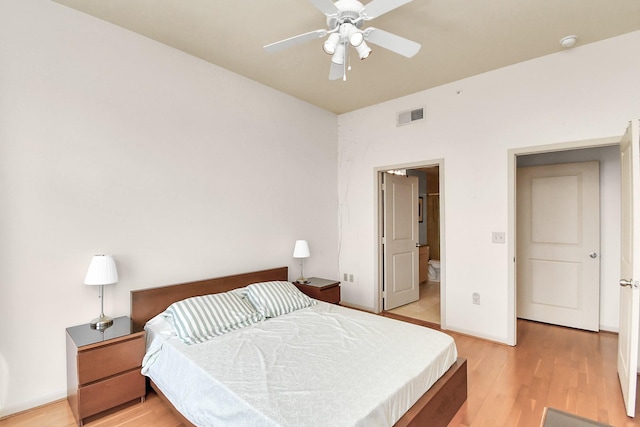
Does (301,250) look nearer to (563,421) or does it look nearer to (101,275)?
(101,275)

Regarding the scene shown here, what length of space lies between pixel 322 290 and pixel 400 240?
1621 mm

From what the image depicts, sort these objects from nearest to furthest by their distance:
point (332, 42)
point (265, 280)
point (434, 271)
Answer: point (332, 42), point (265, 280), point (434, 271)

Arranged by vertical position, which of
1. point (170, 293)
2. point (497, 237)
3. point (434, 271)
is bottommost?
point (434, 271)

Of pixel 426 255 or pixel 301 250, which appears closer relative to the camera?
pixel 301 250

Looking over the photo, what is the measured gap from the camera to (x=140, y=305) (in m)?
2.62

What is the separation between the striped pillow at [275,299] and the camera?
2869 mm

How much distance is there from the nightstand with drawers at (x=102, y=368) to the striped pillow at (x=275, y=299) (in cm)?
96

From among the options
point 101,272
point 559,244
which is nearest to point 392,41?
point 101,272

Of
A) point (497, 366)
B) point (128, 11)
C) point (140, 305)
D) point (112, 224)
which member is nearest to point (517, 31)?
point (497, 366)

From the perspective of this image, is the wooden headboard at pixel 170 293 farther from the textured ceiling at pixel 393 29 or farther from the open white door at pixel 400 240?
the textured ceiling at pixel 393 29

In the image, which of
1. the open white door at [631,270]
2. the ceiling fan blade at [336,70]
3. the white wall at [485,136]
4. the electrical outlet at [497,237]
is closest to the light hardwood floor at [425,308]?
the white wall at [485,136]

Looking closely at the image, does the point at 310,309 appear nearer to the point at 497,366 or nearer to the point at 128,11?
the point at 497,366

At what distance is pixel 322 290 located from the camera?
366 cm

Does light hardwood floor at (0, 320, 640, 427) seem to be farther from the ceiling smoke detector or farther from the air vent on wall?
the ceiling smoke detector
